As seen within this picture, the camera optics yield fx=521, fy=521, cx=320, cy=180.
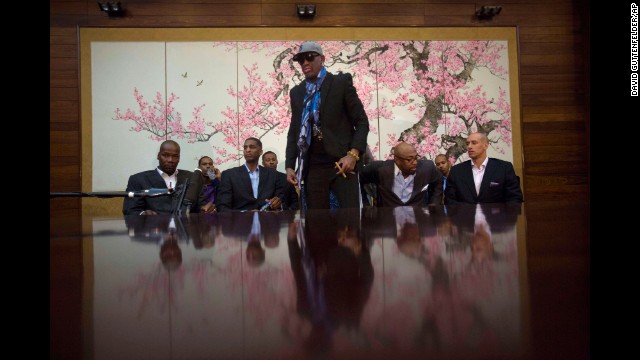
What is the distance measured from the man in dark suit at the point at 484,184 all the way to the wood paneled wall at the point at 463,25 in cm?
195

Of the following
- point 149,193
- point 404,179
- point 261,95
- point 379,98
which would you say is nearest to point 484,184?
point 404,179

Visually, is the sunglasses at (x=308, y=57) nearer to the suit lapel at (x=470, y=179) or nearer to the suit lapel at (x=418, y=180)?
the suit lapel at (x=418, y=180)

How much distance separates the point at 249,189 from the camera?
3.55 metres

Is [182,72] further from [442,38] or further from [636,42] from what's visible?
[636,42]

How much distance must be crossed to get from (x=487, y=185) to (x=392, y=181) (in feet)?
1.77

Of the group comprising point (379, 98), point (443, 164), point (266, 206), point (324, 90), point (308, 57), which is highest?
point (379, 98)

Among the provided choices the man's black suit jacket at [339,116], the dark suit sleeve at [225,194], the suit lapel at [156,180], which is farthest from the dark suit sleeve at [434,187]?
the suit lapel at [156,180]

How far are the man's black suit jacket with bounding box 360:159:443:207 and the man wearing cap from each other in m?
0.62

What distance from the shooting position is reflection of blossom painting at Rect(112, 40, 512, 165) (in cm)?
462

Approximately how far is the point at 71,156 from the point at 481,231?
457 centimetres

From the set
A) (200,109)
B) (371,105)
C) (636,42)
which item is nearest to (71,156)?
(200,109)

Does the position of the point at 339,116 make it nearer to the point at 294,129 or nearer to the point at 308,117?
the point at 308,117

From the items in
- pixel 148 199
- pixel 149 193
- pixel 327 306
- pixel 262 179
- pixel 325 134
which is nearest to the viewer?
pixel 327 306

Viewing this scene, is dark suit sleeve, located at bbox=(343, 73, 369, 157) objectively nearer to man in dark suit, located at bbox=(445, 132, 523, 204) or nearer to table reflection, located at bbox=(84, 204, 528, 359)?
man in dark suit, located at bbox=(445, 132, 523, 204)
